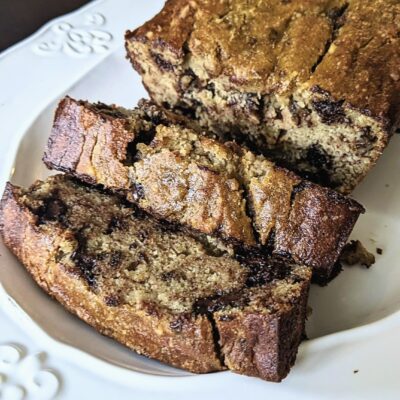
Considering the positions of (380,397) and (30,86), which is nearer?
(380,397)

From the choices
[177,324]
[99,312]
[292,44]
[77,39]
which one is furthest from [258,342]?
[77,39]

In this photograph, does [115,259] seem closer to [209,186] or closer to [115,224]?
[115,224]

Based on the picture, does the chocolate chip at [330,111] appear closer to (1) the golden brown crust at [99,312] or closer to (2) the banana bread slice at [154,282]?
(2) the banana bread slice at [154,282]

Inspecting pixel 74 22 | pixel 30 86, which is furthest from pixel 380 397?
pixel 74 22

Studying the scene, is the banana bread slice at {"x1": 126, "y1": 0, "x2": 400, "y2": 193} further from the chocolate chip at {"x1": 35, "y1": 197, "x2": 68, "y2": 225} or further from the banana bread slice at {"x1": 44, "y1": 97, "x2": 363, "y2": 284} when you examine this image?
the chocolate chip at {"x1": 35, "y1": 197, "x2": 68, "y2": 225}

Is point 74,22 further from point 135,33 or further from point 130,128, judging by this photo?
point 130,128

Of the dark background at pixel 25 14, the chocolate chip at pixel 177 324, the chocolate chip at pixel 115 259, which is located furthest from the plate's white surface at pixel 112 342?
the dark background at pixel 25 14
